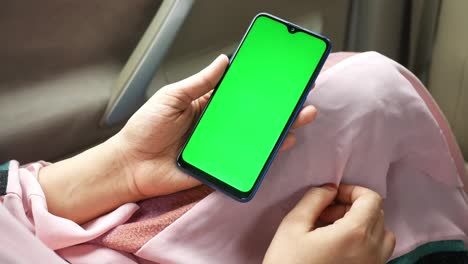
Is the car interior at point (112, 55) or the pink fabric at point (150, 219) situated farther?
the car interior at point (112, 55)

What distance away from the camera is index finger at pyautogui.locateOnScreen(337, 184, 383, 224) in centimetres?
60

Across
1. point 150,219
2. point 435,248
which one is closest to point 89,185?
Result: point 150,219

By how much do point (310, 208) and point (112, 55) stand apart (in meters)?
0.50

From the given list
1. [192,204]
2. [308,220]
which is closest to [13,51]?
[192,204]

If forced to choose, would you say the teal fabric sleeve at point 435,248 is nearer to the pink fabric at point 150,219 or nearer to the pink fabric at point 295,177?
the pink fabric at point 295,177

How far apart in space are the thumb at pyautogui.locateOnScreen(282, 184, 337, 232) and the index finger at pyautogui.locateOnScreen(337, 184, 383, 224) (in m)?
0.03

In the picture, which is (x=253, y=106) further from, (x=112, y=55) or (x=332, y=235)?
(x=112, y=55)

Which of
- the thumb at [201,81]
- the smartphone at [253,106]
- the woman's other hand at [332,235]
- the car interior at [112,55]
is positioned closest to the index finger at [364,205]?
the woman's other hand at [332,235]

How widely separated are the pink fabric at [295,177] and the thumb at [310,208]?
0.08 ft

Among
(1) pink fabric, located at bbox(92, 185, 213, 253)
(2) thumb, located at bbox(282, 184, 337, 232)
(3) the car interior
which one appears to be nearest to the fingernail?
(2) thumb, located at bbox(282, 184, 337, 232)

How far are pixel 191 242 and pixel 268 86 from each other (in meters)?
0.21

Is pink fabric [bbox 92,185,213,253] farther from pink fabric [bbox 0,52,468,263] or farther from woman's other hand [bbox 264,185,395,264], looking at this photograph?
woman's other hand [bbox 264,185,395,264]

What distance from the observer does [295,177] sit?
0.67 m

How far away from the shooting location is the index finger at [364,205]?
605 millimetres
